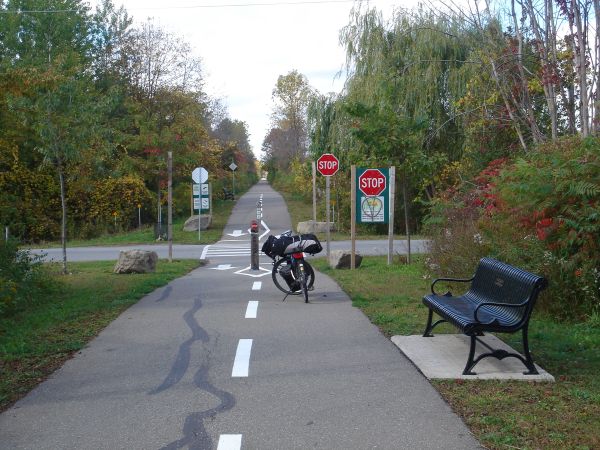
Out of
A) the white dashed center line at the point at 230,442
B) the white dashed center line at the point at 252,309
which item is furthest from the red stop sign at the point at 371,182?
the white dashed center line at the point at 230,442

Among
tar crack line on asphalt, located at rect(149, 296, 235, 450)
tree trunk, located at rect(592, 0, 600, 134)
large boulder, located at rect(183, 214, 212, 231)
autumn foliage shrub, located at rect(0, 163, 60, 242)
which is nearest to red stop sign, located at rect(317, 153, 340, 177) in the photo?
tree trunk, located at rect(592, 0, 600, 134)

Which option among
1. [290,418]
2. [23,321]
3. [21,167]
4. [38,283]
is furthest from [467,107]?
[21,167]

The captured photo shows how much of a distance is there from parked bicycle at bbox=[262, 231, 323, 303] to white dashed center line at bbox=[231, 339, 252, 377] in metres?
3.32

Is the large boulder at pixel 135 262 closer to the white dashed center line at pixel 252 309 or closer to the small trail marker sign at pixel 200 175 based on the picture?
the white dashed center line at pixel 252 309

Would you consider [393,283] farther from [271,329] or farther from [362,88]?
[362,88]

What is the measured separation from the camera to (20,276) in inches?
471

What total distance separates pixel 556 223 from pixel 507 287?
7.77 feet

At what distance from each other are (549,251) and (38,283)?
8828 mm

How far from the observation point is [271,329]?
29.0 feet

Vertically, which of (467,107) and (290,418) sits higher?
(467,107)

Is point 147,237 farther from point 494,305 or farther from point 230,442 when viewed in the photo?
point 230,442

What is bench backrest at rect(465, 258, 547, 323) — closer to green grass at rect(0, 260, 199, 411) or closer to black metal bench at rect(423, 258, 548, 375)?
black metal bench at rect(423, 258, 548, 375)

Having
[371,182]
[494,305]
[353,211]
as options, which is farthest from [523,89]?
[494,305]

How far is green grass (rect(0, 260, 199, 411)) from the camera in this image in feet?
22.1
